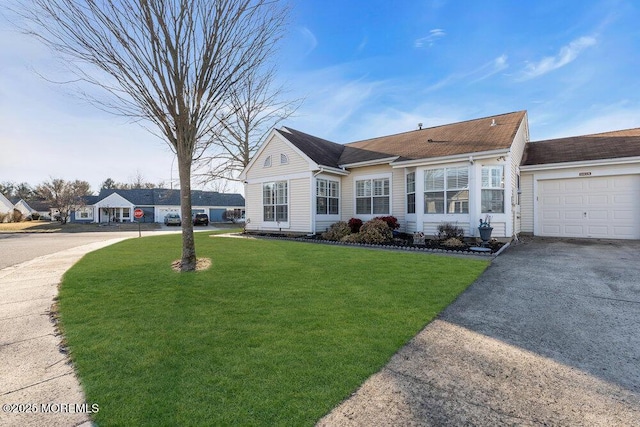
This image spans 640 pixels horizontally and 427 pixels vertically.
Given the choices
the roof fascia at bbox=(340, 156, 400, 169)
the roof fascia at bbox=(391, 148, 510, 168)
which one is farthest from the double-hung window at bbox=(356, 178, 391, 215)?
the roof fascia at bbox=(391, 148, 510, 168)

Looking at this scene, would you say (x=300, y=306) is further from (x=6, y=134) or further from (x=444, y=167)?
(x=6, y=134)

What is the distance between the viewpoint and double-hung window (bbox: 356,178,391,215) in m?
13.9

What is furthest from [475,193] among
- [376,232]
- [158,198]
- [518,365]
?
[158,198]

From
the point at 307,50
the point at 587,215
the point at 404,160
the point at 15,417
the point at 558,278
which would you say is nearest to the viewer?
the point at 15,417

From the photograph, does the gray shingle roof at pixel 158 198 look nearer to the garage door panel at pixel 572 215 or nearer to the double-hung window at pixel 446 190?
the double-hung window at pixel 446 190

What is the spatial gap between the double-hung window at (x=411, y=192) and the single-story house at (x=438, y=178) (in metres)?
0.04

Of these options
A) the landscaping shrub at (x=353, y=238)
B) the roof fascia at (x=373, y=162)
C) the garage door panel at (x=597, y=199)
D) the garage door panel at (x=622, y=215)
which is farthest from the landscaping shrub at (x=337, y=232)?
the garage door panel at (x=622, y=215)

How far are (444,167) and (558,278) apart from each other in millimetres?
6325

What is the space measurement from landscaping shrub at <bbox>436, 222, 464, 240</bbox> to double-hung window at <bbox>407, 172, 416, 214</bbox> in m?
1.55

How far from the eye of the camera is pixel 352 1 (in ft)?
33.2

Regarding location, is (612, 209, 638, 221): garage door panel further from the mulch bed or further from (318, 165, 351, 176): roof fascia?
(318, 165, 351, 176): roof fascia

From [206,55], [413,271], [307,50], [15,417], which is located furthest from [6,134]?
[413,271]

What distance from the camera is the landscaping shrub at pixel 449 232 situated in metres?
11.0

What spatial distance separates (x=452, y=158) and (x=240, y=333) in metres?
10.2
